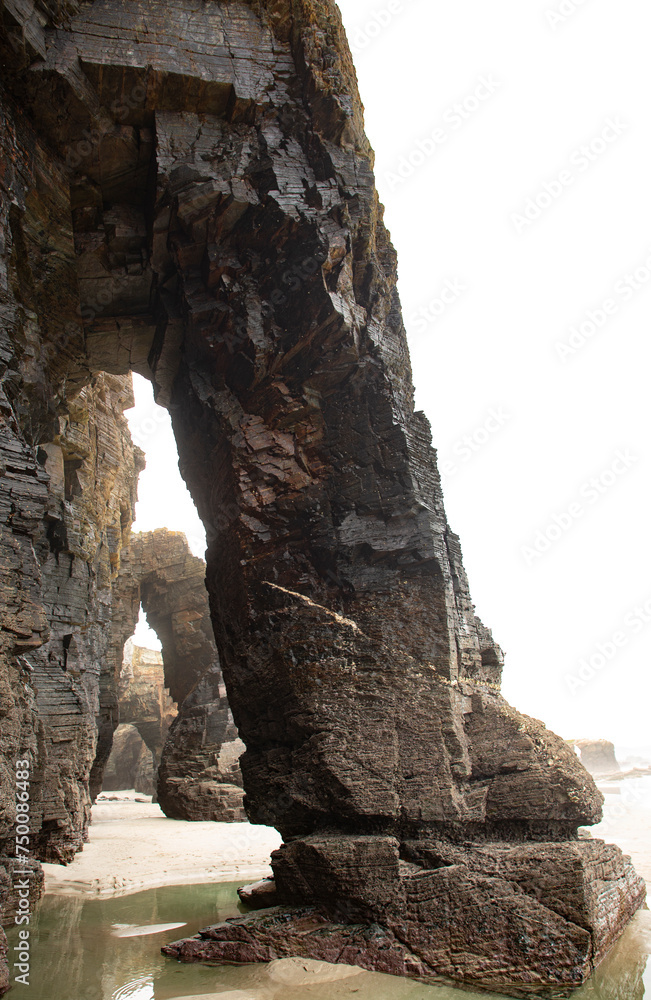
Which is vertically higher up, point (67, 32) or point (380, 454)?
point (67, 32)

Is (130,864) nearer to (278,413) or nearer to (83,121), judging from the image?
(278,413)

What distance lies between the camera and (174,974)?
5418 mm

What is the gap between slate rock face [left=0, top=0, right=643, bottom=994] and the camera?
5617mm

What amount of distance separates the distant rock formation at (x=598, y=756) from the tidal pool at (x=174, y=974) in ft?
121

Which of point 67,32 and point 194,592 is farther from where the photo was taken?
point 194,592

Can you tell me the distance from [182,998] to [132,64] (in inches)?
413

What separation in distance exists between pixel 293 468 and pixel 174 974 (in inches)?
211

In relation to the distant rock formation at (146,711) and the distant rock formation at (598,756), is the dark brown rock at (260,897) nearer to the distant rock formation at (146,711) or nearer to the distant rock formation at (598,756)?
the distant rock formation at (146,711)

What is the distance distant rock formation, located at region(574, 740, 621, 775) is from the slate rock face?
120ft

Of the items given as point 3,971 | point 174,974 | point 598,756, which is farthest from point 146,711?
point 598,756

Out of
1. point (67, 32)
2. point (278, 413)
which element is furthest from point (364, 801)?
point (67, 32)

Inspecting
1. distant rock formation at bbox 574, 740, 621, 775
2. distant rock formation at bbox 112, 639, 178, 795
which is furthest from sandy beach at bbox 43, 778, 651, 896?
distant rock formation at bbox 574, 740, 621, 775

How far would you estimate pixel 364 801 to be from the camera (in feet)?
20.1

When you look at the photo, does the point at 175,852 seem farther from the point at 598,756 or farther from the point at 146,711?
the point at 598,756
